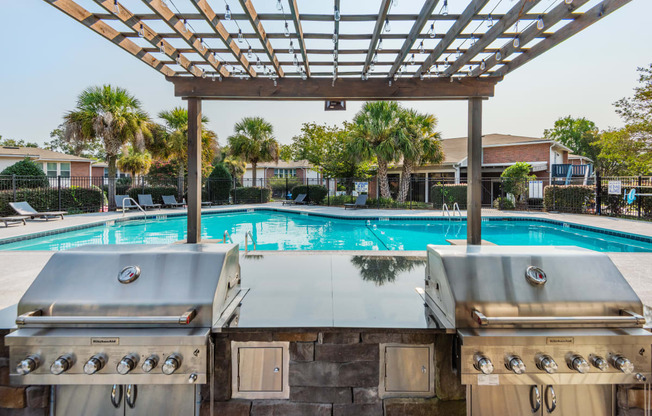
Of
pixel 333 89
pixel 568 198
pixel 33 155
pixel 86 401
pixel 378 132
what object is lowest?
pixel 86 401

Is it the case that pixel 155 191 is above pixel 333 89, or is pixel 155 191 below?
below

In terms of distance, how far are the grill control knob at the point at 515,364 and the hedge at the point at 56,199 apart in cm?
1382

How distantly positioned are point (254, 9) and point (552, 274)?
2.69m

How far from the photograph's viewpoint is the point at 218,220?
12906 mm

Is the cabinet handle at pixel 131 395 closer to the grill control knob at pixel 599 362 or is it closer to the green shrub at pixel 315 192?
the grill control knob at pixel 599 362

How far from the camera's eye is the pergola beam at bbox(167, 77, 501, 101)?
3.68 meters

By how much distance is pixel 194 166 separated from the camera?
12.3ft

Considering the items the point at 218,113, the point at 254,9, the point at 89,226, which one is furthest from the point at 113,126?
the point at 254,9

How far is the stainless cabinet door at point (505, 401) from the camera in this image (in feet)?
4.78

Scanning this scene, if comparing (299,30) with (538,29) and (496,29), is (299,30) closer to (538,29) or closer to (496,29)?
(496,29)

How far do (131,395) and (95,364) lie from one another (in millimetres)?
267

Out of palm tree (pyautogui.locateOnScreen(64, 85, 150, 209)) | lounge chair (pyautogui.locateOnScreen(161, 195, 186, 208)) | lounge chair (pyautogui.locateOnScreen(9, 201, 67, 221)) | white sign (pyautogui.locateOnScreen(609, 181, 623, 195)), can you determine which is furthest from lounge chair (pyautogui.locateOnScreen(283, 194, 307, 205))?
white sign (pyautogui.locateOnScreen(609, 181, 623, 195))

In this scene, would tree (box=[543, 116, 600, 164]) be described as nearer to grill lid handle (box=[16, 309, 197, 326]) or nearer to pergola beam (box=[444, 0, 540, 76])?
pergola beam (box=[444, 0, 540, 76])

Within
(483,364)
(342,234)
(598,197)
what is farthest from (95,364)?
(598,197)
